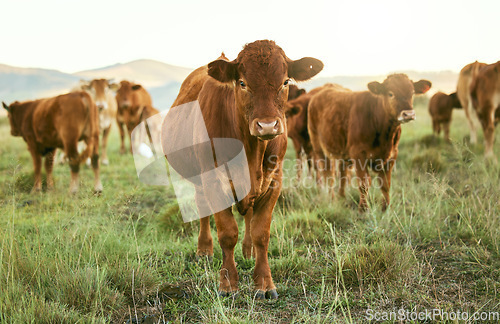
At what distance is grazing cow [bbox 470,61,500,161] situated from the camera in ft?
29.8

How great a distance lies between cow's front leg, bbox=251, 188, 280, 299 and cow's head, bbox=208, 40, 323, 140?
809 mm

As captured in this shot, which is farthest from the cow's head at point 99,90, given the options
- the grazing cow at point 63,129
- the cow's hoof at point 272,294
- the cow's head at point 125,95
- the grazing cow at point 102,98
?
the cow's hoof at point 272,294

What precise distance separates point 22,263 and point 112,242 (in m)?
0.86

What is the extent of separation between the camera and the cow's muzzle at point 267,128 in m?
3.04

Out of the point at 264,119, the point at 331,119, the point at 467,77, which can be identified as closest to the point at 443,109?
the point at 467,77

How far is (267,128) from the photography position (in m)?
3.04

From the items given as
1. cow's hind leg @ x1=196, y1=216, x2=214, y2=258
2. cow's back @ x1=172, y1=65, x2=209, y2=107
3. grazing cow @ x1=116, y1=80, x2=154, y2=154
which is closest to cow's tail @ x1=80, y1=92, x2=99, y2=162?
cow's back @ x1=172, y1=65, x2=209, y2=107

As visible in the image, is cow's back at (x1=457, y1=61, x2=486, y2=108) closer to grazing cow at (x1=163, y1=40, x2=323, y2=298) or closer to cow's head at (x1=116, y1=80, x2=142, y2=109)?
grazing cow at (x1=163, y1=40, x2=323, y2=298)

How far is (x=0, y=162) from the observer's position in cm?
1180

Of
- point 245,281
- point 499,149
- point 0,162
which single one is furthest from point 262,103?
point 0,162

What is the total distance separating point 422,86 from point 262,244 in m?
4.34

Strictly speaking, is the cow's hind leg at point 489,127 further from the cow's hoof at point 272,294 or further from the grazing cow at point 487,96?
the cow's hoof at point 272,294

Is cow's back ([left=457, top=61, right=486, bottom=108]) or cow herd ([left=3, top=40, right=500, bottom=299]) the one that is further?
cow's back ([left=457, top=61, right=486, bottom=108])

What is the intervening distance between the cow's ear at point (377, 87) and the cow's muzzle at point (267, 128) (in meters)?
3.94
